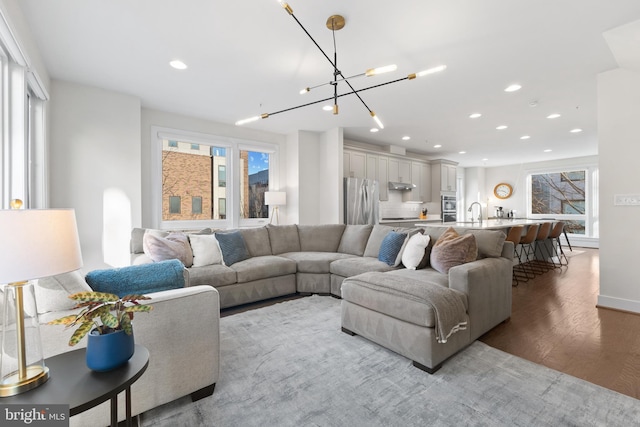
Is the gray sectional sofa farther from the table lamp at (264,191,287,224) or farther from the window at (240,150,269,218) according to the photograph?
the window at (240,150,269,218)

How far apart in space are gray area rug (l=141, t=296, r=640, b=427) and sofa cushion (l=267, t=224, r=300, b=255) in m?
1.92

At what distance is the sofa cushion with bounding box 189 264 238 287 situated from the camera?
2.99m

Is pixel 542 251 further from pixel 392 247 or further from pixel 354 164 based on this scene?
pixel 392 247

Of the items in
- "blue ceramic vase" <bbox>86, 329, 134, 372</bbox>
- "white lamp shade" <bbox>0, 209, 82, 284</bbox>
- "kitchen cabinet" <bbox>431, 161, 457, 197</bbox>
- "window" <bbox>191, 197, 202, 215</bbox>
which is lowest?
"blue ceramic vase" <bbox>86, 329, 134, 372</bbox>

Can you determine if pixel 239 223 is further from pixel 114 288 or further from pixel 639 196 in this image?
pixel 639 196

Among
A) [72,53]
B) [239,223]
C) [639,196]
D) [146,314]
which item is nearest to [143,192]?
[239,223]

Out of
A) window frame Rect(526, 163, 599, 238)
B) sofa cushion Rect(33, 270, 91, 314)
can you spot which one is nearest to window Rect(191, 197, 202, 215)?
sofa cushion Rect(33, 270, 91, 314)

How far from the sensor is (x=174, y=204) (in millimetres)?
4730

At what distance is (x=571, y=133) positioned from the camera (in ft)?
19.1

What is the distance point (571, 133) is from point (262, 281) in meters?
6.63

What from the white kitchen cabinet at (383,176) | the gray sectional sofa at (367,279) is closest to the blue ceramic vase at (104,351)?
the gray sectional sofa at (367,279)

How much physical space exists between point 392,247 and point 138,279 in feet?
8.23

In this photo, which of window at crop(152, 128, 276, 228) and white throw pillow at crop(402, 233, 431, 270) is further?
window at crop(152, 128, 276, 228)

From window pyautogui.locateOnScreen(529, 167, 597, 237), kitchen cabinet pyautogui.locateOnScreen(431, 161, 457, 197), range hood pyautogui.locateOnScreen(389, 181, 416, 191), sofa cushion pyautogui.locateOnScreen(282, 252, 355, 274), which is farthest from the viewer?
window pyautogui.locateOnScreen(529, 167, 597, 237)
